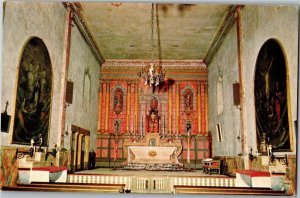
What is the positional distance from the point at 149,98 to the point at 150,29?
3.74 metres

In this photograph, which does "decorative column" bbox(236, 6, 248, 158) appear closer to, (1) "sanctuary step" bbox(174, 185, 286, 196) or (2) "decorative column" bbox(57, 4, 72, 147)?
(1) "sanctuary step" bbox(174, 185, 286, 196)

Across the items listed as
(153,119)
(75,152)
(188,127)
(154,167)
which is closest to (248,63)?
(154,167)

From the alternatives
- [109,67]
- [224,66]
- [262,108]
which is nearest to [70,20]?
[109,67]

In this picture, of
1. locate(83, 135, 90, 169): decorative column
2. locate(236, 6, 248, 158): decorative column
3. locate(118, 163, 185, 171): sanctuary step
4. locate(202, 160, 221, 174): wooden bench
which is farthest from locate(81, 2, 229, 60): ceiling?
locate(202, 160, 221, 174): wooden bench

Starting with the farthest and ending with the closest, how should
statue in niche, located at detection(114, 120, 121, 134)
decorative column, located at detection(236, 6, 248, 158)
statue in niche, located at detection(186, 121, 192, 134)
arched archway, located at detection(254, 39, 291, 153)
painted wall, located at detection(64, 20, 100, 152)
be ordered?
statue in niche, located at detection(114, 120, 121, 134) < statue in niche, located at detection(186, 121, 192, 134) < painted wall, located at detection(64, 20, 100, 152) < decorative column, located at detection(236, 6, 248, 158) < arched archway, located at detection(254, 39, 291, 153)

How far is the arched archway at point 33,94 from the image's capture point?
7426 millimetres

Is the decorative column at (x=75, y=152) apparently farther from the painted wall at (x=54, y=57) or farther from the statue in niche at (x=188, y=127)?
the statue in niche at (x=188, y=127)

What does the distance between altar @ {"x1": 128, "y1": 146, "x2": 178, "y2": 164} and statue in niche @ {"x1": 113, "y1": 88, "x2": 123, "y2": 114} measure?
1.98 metres

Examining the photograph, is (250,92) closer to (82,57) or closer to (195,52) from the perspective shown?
(195,52)

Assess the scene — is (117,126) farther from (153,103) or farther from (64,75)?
(64,75)

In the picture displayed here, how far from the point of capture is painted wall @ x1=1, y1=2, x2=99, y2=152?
281 inches

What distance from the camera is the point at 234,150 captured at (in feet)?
32.4

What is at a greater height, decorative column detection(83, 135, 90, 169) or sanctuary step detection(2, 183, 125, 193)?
decorative column detection(83, 135, 90, 169)

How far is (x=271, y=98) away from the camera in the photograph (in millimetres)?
7727
